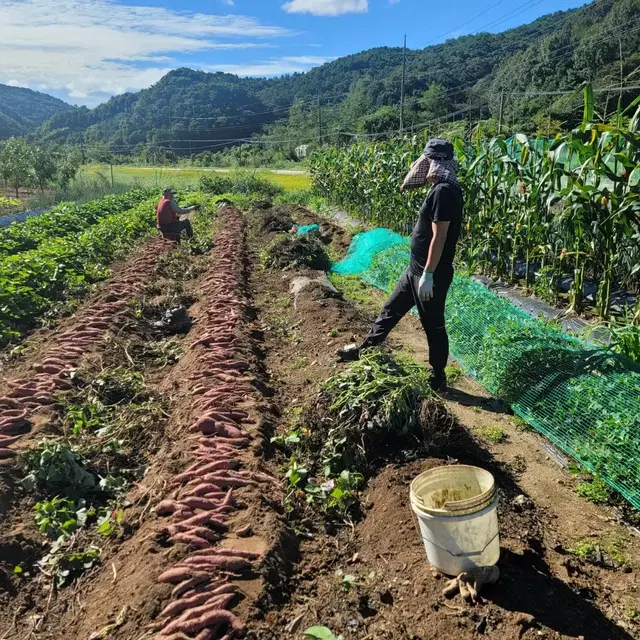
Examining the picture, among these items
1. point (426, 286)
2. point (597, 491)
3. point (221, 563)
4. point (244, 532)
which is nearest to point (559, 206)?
point (426, 286)

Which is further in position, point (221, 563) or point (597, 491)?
point (597, 491)

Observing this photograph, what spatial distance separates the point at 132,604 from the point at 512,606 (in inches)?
67.6

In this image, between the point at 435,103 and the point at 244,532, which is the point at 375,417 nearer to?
the point at 244,532

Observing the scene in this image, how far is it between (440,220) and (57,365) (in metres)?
3.85

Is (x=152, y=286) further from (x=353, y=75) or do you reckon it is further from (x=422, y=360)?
(x=353, y=75)

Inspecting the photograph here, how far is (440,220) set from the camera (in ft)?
14.3

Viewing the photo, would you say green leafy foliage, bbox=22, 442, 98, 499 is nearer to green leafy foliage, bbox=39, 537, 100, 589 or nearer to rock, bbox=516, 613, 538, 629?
green leafy foliage, bbox=39, 537, 100, 589

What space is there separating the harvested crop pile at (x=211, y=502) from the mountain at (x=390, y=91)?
4.33 meters

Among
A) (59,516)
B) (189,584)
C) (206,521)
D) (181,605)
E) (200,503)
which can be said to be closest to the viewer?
(181,605)

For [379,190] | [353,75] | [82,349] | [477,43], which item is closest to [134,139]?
[353,75]

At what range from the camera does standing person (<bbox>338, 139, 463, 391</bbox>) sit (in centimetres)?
438

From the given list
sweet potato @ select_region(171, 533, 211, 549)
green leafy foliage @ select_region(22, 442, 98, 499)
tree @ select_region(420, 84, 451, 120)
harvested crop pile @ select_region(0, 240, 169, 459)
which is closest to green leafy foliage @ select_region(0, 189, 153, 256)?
harvested crop pile @ select_region(0, 240, 169, 459)

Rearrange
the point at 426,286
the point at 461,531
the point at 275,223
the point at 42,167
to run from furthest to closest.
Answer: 1. the point at 42,167
2. the point at 275,223
3. the point at 426,286
4. the point at 461,531

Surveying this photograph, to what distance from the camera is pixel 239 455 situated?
3.80 meters
